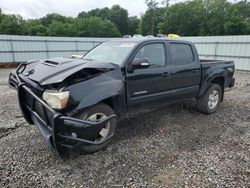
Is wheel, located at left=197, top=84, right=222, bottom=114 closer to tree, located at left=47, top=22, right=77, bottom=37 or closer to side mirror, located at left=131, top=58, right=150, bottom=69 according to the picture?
side mirror, located at left=131, top=58, right=150, bottom=69

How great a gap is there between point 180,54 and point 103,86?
2298mm

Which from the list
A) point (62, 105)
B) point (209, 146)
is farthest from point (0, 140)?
point (209, 146)

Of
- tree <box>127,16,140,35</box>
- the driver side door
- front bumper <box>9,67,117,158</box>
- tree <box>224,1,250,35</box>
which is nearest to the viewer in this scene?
front bumper <box>9,67,117,158</box>

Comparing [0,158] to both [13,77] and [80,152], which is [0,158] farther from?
[13,77]

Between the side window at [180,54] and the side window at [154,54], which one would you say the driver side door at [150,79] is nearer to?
the side window at [154,54]

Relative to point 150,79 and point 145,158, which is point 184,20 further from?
point 145,158

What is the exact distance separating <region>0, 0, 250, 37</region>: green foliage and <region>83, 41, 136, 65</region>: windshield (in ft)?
132

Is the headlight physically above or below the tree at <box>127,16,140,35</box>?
below

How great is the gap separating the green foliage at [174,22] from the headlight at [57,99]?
42.3m

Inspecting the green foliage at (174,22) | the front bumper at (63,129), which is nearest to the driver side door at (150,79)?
the front bumper at (63,129)

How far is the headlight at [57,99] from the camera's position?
3093 millimetres

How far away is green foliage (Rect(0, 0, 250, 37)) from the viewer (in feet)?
136

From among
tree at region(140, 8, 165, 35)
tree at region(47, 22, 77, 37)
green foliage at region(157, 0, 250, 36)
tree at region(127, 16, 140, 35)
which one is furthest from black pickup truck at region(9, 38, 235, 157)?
tree at region(127, 16, 140, 35)

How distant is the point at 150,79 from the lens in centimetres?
432
